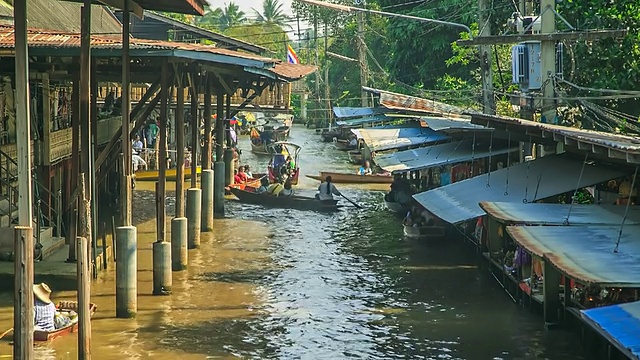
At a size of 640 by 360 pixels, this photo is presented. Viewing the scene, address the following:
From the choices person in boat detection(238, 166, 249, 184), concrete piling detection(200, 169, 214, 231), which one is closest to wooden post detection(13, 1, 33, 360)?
concrete piling detection(200, 169, 214, 231)

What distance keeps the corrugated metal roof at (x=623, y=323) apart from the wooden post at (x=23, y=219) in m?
5.99

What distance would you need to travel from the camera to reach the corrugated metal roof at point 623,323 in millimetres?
10120

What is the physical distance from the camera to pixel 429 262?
75.2ft

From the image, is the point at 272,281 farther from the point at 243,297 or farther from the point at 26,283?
the point at 26,283

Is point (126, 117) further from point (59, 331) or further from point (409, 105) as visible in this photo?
point (409, 105)

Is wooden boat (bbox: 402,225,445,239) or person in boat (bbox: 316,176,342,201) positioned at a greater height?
person in boat (bbox: 316,176,342,201)

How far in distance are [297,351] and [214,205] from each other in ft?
48.5

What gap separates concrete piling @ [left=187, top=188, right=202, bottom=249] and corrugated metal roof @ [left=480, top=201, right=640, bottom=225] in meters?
9.27

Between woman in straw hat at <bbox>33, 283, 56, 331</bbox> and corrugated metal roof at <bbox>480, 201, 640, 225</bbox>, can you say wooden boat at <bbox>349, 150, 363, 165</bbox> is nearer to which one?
corrugated metal roof at <bbox>480, 201, 640, 225</bbox>

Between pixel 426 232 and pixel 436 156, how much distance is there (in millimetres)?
2817

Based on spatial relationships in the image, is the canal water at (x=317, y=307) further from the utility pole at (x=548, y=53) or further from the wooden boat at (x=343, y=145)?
the wooden boat at (x=343, y=145)

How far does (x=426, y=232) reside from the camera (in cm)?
2531

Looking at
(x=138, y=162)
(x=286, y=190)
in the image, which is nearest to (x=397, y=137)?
(x=286, y=190)

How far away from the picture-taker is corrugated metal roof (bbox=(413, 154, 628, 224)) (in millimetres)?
17656
